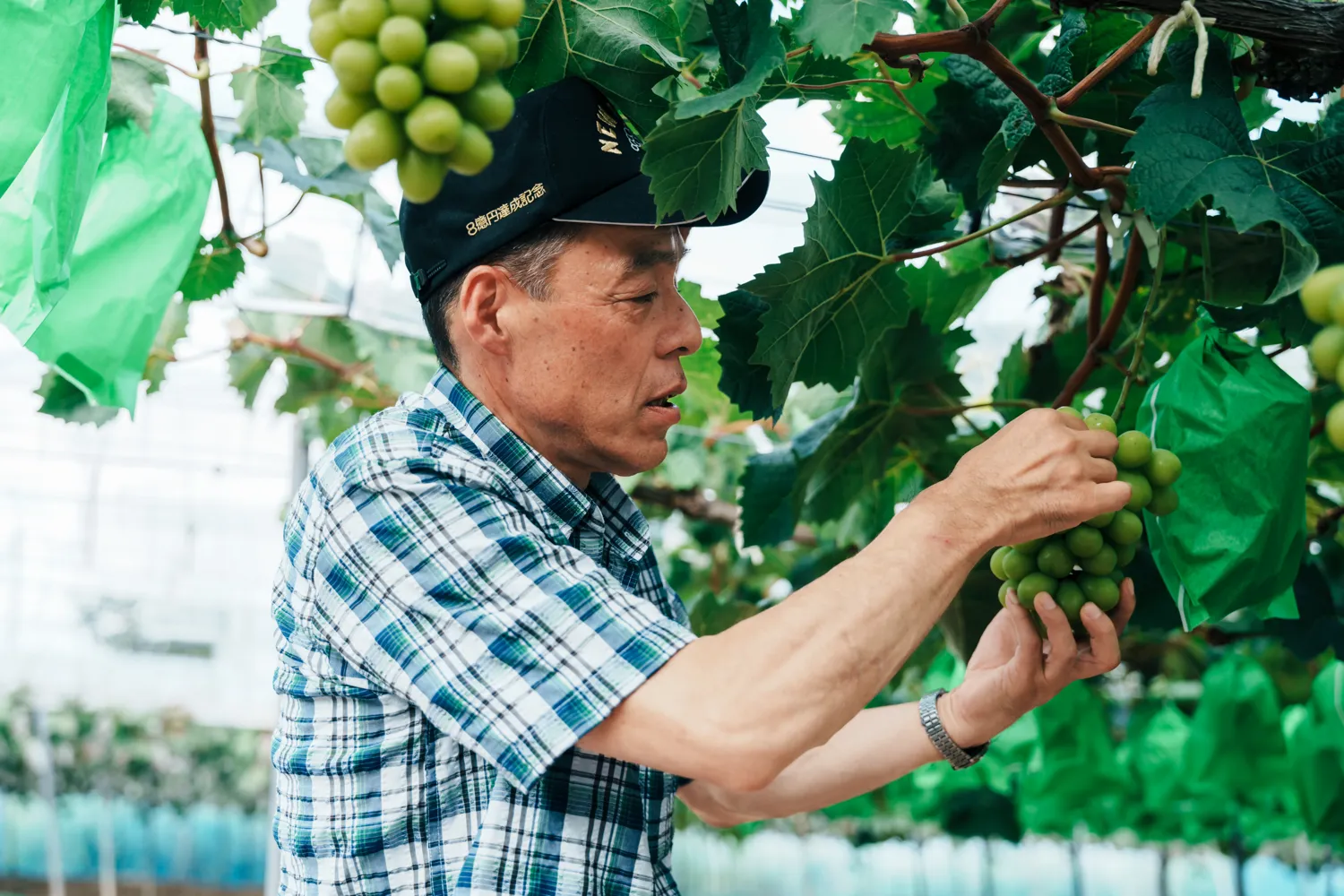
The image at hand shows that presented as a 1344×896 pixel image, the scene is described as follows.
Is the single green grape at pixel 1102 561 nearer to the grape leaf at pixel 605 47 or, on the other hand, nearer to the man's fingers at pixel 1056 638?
the man's fingers at pixel 1056 638

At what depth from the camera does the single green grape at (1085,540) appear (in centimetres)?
142

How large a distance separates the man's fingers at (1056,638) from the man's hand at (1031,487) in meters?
0.19

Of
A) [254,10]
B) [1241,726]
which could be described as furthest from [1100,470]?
[1241,726]

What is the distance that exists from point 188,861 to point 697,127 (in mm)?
21038

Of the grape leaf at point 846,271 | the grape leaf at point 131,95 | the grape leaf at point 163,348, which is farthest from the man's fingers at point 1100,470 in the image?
the grape leaf at point 163,348

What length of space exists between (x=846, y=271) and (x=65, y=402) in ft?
6.86

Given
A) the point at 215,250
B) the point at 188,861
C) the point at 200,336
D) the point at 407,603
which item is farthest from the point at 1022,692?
the point at 188,861

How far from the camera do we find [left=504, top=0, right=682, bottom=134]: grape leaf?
1.41m

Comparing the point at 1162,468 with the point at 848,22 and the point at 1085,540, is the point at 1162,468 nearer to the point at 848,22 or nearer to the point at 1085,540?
the point at 1085,540

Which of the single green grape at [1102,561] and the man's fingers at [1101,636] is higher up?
the single green grape at [1102,561]

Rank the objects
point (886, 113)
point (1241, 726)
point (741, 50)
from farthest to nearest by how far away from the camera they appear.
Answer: point (1241, 726) < point (886, 113) < point (741, 50)

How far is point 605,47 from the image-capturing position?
1456mm

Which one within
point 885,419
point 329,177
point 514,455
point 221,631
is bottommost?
point 514,455

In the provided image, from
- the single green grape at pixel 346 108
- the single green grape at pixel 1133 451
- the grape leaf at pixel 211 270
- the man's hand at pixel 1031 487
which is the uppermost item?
the grape leaf at pixel 211 270
